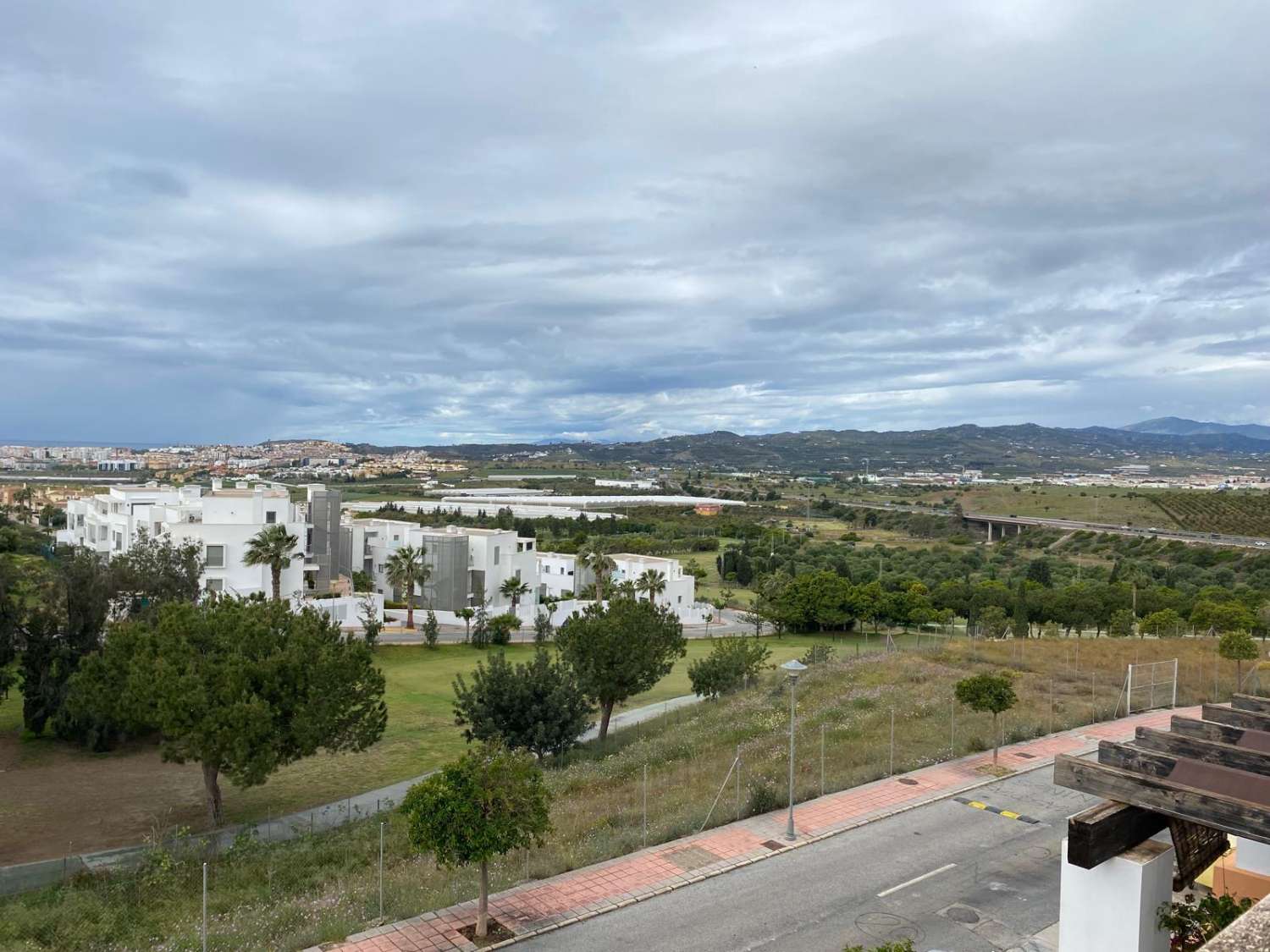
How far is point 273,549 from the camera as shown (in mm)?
51750

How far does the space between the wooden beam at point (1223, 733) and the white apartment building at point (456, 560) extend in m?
59.2

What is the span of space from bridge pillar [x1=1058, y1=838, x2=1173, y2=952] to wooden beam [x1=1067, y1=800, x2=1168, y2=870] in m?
0.08

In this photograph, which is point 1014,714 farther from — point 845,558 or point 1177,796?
point 845,558

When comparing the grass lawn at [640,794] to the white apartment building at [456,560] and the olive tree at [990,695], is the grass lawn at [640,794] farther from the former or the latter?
the white apartment building at [456,560]

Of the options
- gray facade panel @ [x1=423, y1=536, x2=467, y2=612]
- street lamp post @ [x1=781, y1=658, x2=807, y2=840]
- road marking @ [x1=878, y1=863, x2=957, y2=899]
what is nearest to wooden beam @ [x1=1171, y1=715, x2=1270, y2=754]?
road marking @ [x1=878, y1=863, x2=957, y2=899]

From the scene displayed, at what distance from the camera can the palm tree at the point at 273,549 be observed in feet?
170

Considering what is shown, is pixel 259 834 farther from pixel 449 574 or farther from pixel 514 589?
pixel 514 589

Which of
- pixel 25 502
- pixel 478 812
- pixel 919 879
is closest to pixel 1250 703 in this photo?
pixel 919 879

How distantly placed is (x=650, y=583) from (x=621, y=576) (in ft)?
20.4

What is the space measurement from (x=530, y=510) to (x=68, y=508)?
204ft

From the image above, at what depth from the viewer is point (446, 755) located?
1192 inches

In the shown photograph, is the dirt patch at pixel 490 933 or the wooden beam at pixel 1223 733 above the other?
the wooden beam at pixel 1223 733

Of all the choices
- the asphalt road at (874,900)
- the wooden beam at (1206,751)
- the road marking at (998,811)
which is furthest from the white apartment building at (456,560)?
the wooden beam at (1206,751)

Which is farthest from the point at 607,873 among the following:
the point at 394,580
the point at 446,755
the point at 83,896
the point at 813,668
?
the point at 394,580
